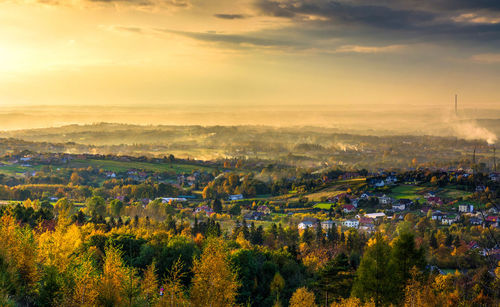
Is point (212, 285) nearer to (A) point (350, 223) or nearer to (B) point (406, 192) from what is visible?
(A) point (350, 223)

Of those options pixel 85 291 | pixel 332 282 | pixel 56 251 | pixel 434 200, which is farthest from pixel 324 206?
pixel 85 291

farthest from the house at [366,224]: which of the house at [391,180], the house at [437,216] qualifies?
the house at [391,180]

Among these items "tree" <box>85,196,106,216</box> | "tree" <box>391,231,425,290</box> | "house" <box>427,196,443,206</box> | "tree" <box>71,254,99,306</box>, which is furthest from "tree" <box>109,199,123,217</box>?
"tree" <box>71,254,99,306</box>

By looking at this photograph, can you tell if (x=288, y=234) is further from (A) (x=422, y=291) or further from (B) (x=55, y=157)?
(B) (x=55, y=157)

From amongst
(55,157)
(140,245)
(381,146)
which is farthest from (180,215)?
(381,146)

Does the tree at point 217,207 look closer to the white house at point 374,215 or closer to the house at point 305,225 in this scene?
the house at point 305,225

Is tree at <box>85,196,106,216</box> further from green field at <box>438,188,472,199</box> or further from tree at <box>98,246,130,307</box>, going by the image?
green field at <box>438,188,472,199</box>
